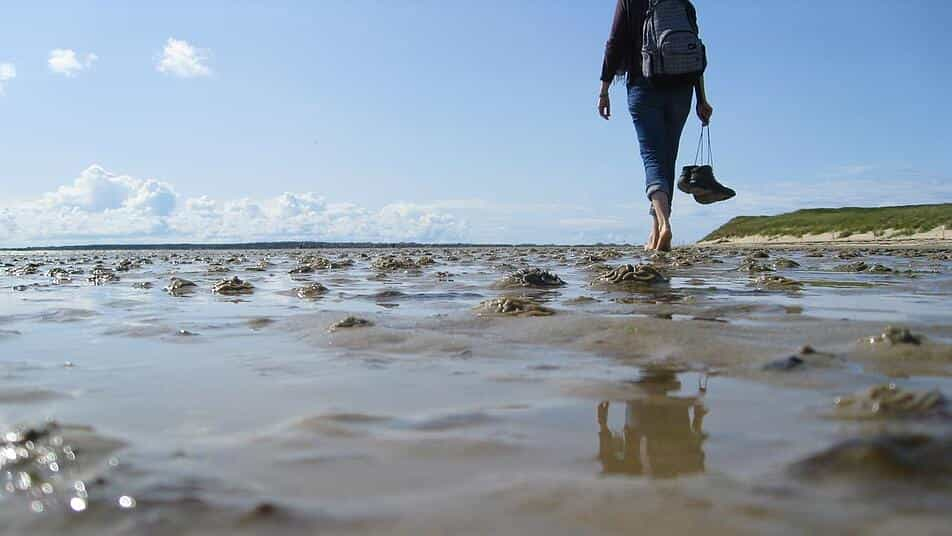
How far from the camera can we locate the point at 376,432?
142 centimetres

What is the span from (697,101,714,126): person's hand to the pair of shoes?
0.81 m

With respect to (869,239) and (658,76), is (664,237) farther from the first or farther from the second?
(869,239)

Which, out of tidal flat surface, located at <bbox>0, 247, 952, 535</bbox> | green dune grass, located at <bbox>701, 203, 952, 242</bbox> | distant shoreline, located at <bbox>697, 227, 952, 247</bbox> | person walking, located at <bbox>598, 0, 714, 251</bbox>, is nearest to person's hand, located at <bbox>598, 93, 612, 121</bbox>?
person walking, located at <bbox>598, 0, 714, 251</bbox>

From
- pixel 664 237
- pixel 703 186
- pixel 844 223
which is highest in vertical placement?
pixel 844 223

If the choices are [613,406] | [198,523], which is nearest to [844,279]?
[613,406]

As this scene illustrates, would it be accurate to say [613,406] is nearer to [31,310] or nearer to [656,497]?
[656,497]

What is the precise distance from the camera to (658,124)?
22.5ft

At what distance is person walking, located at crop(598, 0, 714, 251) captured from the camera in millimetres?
6492

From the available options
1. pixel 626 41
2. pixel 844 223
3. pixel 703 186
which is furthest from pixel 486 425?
pixel 844 223

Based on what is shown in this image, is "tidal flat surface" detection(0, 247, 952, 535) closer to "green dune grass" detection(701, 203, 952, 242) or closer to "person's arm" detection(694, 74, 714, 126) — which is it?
"person's arm" detection(694, 74, 714, 126)

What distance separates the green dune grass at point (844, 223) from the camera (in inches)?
807

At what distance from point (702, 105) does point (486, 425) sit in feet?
21.2

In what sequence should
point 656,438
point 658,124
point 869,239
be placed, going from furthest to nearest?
point 869,239
point 658,124
point 656,438

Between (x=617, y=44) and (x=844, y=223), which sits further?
(x=844, y=223)
